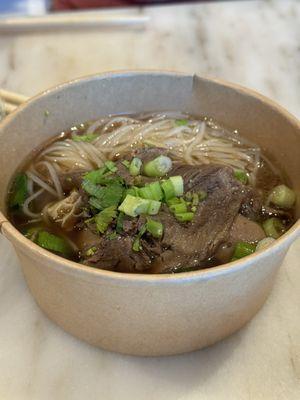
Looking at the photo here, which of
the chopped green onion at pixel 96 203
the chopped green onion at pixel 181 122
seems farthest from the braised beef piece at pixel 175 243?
the chopped green onion at pixel 181 122

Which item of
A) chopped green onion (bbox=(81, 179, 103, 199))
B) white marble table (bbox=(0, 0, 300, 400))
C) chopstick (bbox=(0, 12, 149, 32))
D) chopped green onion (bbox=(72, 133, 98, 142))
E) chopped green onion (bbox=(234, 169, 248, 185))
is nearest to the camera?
white marble table (bbox=(0, 0, 300, 400))

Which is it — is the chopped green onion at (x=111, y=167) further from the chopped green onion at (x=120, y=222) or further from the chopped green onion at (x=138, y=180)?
the chopped green onion at (x=120, y=222)

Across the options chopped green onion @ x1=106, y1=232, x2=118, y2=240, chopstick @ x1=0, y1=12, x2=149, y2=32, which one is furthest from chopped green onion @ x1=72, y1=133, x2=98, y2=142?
chopstick @ x1=0, y1=12, x2=149, y2=32

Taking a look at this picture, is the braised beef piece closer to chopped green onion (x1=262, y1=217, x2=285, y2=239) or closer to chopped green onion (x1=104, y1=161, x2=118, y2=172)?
chopped green onion (x1=262, y1=217, x2=285, y2=239)

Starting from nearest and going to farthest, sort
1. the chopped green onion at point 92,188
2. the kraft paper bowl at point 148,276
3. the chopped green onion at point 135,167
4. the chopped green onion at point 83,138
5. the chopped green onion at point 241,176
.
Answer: the kraft paper bowl at point 148,276 → the chopped green onion at point 92,188 → the chopped green onion at point 135,167 → the chopped green onion at point 241,176 → the chopped green onion at point 83,138

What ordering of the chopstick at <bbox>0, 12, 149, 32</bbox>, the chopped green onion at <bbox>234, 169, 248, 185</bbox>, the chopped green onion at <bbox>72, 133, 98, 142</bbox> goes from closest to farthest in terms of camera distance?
the chopped green onion at <bbox>234, 169, 248, 185</bbox> < the chopped green onion at <bbox>72, 133, 98, 142</bbox> < the chopstick at <bbox>0, 12, 149, 32</bbox>

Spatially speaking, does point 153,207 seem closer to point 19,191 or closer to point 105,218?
point 105,218

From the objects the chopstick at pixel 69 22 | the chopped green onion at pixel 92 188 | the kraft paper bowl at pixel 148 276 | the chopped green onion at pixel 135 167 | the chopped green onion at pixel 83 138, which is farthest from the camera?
the chopstick at pixel 69 22
